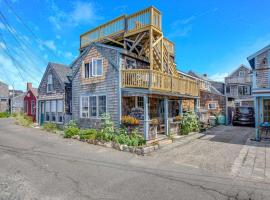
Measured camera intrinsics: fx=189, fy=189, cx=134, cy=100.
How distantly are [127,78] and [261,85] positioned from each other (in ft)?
29.3

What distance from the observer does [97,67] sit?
13.6m

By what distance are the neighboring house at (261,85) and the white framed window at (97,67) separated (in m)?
10.0

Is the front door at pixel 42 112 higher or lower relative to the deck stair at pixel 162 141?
higher

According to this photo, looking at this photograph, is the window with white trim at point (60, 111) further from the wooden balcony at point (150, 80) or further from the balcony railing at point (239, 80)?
the balcony railing at point (239, 80)

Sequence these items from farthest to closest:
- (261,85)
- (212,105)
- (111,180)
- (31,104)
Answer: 1. (31,104)
2. (212,105)
3. (261,85)
4. (111,180)

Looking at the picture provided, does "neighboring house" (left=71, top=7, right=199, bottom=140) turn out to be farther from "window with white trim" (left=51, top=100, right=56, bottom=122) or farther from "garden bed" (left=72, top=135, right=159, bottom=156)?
"window with white trim" (left=51, top=100, right=56, bottom=122)

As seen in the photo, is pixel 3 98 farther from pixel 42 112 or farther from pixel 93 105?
pixel 93 105

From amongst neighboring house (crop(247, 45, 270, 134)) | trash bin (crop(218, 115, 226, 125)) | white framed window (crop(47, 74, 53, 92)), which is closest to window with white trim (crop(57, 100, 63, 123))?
white framed window (crop(47, 74, 53, 92))

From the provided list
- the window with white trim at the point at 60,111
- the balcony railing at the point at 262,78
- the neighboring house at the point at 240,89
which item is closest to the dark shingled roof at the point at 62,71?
the window with white trim at the point at 60,111

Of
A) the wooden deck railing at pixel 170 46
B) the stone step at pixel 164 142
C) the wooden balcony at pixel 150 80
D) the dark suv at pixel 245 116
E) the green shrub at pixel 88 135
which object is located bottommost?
the stone step at pixel 164 142

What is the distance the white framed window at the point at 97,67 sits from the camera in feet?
43.8

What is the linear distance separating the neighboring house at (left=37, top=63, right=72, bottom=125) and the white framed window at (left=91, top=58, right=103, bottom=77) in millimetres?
4815

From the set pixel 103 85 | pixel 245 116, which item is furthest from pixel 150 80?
pixel 245 116

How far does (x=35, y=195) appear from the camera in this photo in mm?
4555
